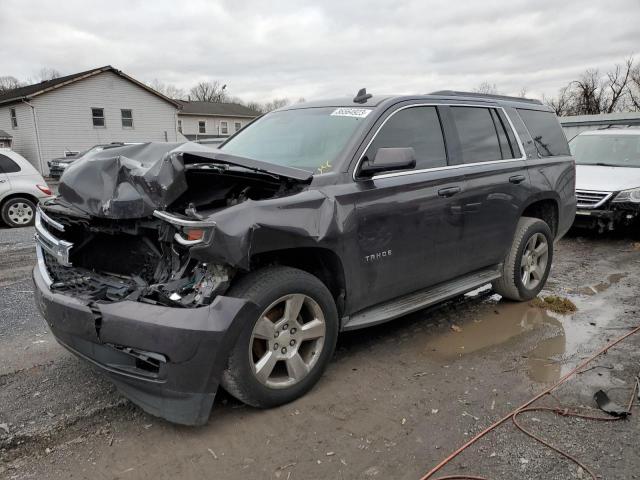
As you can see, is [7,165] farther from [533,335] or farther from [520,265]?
[533,335]

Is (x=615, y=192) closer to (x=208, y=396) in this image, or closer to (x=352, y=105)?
(x=352, y=105)

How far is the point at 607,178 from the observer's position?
8852 millimetres

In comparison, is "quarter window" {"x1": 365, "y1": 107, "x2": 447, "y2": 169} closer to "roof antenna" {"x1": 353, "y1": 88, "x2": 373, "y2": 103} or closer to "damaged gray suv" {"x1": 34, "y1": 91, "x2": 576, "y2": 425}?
"damaged gray suv" {"x1": 34, "y1": 91, "x2": 576, "y2": 425}

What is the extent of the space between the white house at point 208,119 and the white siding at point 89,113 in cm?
1402

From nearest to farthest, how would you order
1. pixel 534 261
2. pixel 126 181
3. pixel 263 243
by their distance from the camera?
pixel 263 243 → pixel 126 181 → pixel 534 261

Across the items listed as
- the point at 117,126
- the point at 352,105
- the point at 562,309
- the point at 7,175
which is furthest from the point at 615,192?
the point at 117,126

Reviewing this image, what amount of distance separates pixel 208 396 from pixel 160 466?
42 centimetres

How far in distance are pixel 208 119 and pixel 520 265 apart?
4426 centimetres

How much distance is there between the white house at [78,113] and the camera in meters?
26.7

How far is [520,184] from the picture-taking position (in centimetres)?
494

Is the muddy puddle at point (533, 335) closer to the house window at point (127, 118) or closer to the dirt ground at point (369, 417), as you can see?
the dirt ground at point (369, 417)

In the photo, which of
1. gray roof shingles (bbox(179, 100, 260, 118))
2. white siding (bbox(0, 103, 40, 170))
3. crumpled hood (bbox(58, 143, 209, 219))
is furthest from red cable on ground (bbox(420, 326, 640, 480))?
gray roof shingles (bbox(179, 100, 260, 118))

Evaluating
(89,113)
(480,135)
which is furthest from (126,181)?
(89,113)

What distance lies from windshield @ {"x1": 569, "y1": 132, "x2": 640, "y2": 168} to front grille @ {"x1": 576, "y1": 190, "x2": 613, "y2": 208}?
4.96 ft
